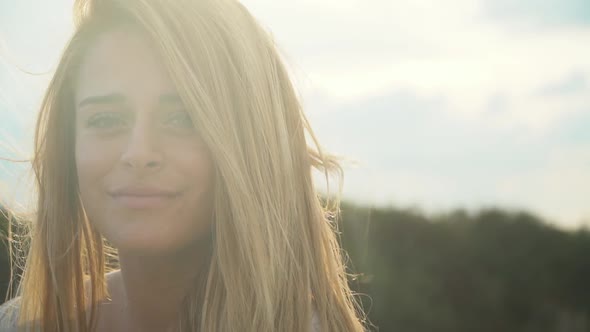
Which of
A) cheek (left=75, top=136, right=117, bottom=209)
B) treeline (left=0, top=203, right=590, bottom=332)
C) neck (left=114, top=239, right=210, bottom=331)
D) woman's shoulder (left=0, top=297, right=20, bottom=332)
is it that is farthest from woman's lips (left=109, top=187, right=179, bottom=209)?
treeline (left=0, top=203, right=590, bottom=332)

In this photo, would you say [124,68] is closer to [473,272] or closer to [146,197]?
[146,197]

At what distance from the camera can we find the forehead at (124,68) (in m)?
2.32

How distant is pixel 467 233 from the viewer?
5.25 metres

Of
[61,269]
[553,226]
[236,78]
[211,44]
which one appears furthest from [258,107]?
[553,226]

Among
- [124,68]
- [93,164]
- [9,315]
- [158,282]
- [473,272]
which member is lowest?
[9,315]

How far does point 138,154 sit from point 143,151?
2 cm

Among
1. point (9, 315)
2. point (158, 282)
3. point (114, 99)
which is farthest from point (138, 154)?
point (9, 315)

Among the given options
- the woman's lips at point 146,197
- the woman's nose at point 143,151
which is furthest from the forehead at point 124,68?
the woman's lips at point 146,197

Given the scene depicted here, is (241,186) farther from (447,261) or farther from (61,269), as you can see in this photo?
(447,261)

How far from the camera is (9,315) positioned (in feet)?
9.70

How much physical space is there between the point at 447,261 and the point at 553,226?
0.98m

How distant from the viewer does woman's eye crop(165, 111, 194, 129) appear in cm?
233

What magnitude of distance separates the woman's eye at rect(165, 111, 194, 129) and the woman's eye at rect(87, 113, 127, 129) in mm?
194

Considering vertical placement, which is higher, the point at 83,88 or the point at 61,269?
the point at 83,88
